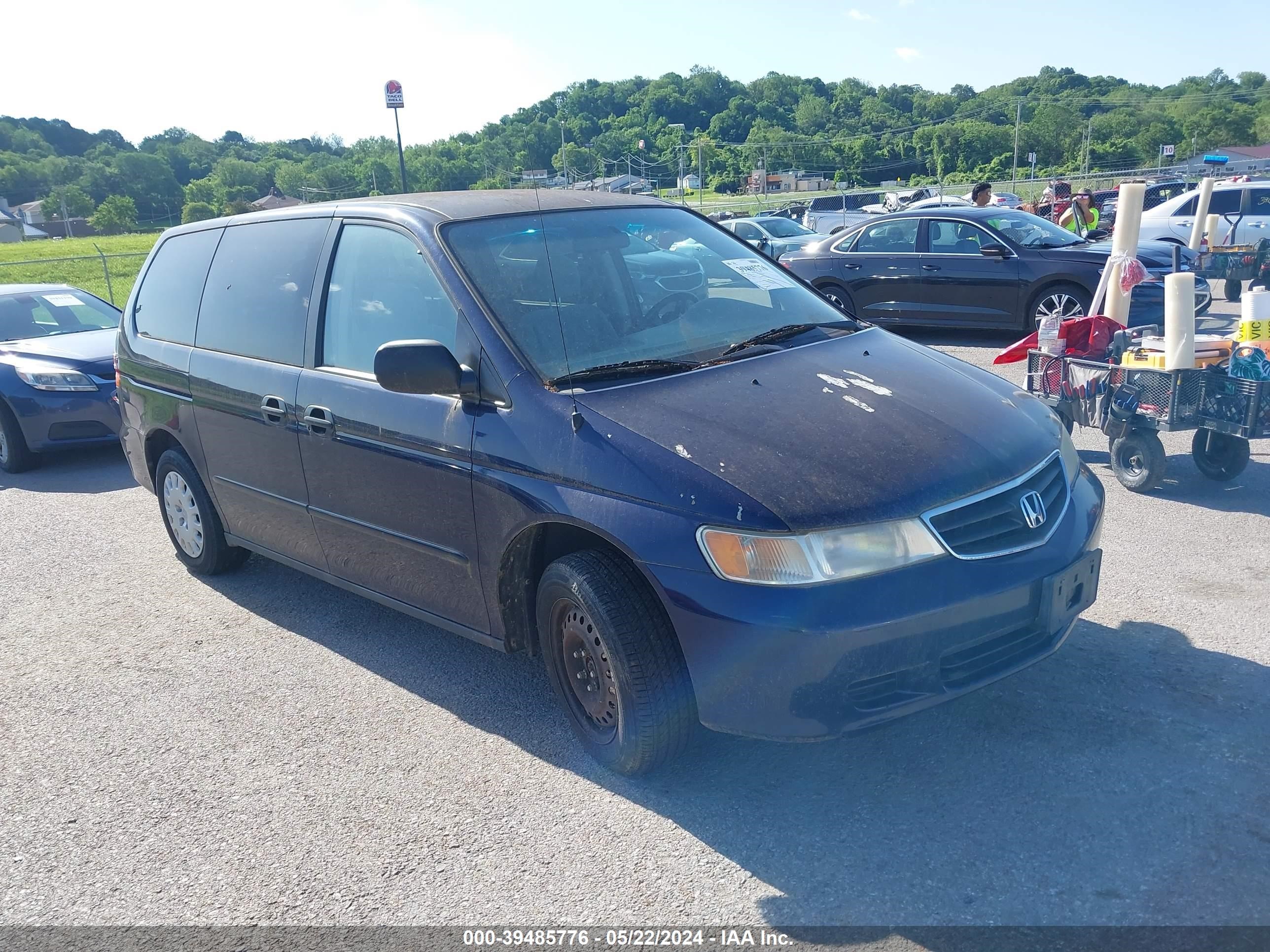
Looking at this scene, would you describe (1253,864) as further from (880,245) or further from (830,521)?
(880,245)

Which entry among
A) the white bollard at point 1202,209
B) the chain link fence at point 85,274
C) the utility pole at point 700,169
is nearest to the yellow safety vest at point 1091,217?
the white bollard at point 1202,209

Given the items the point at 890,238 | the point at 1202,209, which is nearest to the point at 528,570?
the point at 890,238

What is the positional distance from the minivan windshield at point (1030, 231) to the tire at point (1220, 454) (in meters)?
5.94

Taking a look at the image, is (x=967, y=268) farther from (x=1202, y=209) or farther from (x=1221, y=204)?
(x=1221, y=204)

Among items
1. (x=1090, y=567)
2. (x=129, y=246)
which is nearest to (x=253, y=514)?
(x=1090, y=567)

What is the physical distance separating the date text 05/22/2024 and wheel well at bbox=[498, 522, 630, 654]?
107 cm

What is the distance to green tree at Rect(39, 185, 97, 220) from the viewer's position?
76688mm

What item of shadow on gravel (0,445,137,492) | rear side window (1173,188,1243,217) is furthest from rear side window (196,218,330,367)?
rear side window (1173,188,1243,217)

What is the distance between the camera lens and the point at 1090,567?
324 cm

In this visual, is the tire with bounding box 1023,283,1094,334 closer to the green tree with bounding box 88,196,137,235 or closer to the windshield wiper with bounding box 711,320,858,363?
the windshield wiper with bounding box 711,320,858,363

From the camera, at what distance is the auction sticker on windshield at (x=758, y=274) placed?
168 inches

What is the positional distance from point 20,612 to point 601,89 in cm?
577

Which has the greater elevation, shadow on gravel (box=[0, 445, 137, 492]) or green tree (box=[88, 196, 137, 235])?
green tree (box=[88, 196, 137, 235])

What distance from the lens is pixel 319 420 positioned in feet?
13.3
